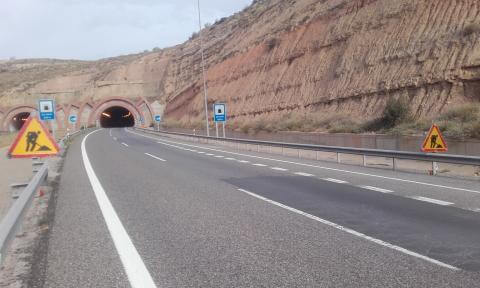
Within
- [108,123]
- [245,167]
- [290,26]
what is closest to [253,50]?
[290,26]

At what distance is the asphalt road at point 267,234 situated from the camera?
201 inches

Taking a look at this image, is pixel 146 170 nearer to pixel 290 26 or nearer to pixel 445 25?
pixel 445 25

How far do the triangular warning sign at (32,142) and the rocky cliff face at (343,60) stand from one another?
20026 millimetres

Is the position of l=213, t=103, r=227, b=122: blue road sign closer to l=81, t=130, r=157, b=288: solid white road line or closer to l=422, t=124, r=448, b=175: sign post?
l=422, t=124, r=448, b=175: sign post

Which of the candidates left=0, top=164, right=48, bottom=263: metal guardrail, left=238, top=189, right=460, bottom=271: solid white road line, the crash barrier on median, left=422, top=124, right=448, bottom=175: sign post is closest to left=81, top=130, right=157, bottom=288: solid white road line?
left=0, top=164, right=48, bottom=263: metal guardrail

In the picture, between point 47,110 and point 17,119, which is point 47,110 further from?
point 17,119

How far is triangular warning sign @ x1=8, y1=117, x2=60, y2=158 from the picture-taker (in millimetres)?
10539

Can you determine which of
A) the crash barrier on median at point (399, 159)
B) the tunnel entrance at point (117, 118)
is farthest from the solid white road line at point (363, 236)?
the tunnel entrance at point (117, 118)

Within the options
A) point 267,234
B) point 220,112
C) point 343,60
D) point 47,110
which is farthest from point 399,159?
point 343,60

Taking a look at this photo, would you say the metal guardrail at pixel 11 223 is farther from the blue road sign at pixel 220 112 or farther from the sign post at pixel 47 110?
the blue road sign at pixel 220 112

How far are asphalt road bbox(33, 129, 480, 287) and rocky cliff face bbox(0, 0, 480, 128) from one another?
50.4 ft

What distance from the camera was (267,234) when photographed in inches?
272

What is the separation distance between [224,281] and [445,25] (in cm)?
2697

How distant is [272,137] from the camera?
30.1m
